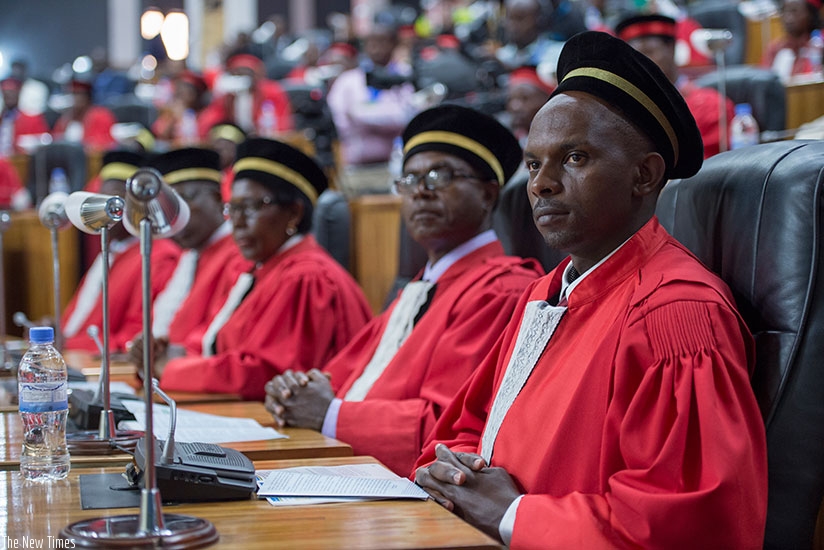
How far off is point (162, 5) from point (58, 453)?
47.1 ft

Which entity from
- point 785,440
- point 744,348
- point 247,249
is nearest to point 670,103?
point 744,348

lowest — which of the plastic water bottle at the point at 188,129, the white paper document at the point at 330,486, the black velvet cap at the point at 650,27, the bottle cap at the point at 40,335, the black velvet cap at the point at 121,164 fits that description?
the white paper document at the point at 330,486

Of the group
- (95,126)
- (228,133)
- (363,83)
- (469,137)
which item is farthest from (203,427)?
(95,126)

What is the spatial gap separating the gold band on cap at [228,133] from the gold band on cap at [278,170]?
3101 millimetres

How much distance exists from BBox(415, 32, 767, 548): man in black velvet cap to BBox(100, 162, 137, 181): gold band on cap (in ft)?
11.2

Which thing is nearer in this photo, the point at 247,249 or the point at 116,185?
the point at 247,249

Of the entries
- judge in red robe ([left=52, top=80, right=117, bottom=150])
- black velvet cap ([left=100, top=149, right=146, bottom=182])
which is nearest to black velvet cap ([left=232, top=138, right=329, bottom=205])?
black velvet cap ([left=100, top=149, right=146, bottom=182])

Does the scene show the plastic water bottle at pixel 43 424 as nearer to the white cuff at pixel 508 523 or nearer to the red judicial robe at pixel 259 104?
the white cuff at pixel 508 523

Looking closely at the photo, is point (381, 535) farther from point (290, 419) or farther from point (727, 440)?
point (290, 419)

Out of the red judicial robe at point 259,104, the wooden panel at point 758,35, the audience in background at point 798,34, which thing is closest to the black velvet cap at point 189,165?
the audience in background at point 798,34

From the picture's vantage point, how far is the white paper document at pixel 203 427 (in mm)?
2174

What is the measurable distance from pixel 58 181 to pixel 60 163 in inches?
11.9

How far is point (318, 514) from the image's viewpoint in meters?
1.52

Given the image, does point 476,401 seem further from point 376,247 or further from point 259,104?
point 259,104
